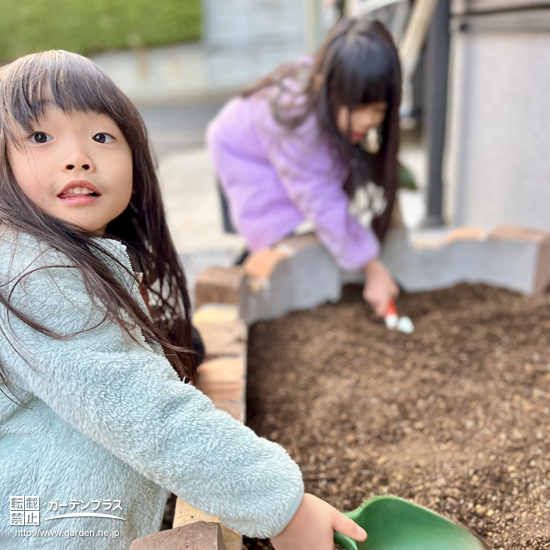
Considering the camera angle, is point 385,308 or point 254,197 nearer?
point 385,308

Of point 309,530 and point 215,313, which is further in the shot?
point 215,313

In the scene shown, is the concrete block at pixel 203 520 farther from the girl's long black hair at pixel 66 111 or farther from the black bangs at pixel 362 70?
the black bangs at pixel 362 70

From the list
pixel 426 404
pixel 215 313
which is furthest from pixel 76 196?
pixel 426 404

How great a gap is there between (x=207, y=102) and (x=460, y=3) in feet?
20.1

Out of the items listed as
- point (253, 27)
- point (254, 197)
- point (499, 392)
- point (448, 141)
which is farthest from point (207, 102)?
point (499, 392)

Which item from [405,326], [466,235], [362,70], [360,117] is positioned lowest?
[405,326]

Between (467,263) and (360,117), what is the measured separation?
0.57m

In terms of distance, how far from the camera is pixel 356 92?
139cm

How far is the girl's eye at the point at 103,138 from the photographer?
0.72 metres

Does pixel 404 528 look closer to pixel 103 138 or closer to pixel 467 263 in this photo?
pixel 103 138

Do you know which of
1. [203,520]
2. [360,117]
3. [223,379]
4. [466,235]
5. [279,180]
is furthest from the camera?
[279,180]

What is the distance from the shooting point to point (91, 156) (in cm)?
70

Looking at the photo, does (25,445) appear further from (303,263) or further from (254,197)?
(254,197)

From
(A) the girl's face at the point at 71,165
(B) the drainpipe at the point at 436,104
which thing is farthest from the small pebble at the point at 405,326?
(B) the drainpipe at the point at 436,104
